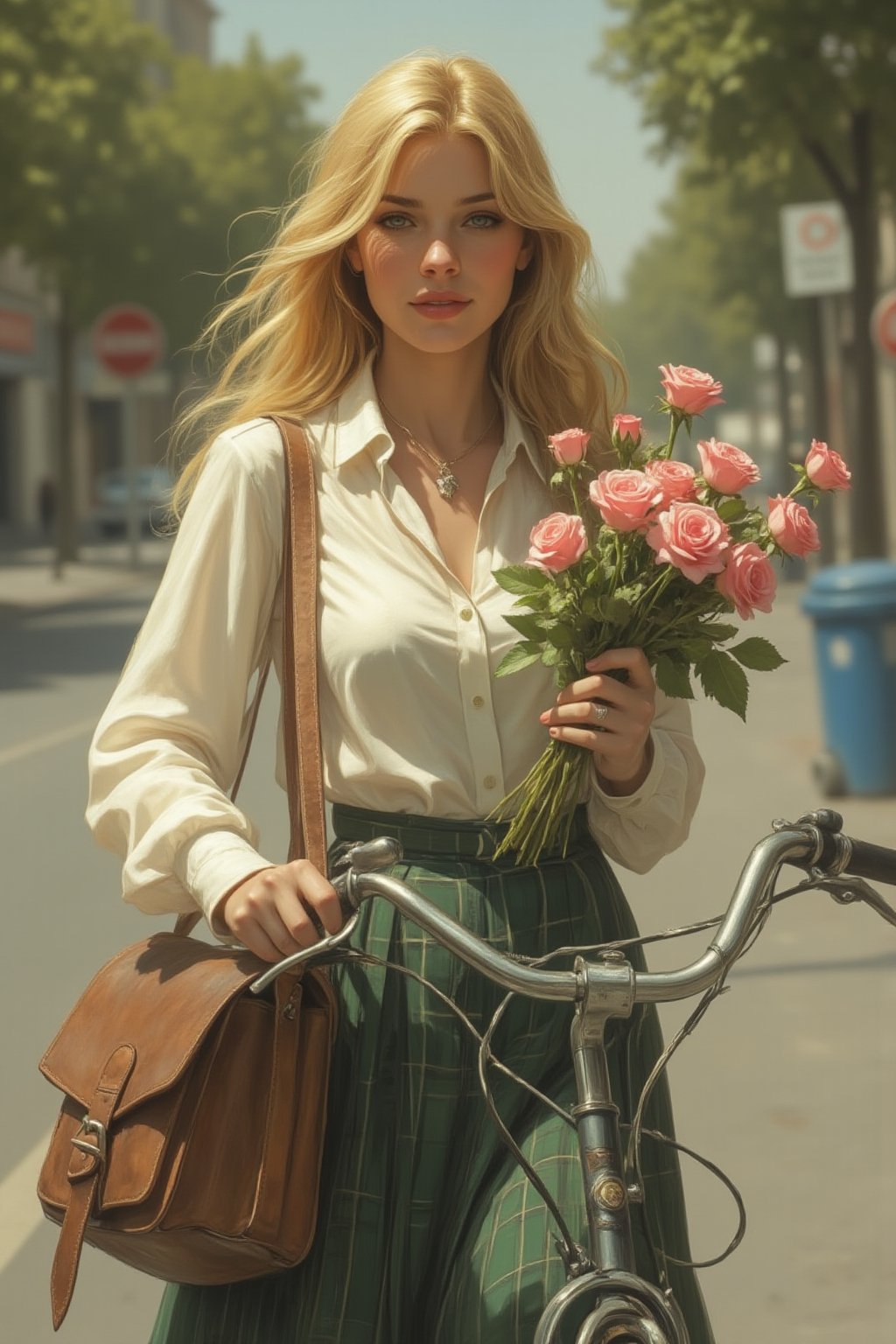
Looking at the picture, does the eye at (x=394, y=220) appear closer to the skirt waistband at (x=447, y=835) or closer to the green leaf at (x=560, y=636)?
the green leaf at (x=560, y=636)

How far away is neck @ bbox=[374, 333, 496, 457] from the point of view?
9.64ft

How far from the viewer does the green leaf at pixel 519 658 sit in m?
2.52

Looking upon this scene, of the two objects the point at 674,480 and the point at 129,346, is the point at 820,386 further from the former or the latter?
the point at 674,480

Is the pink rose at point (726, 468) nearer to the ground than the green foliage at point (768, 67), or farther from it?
nearer to the ground

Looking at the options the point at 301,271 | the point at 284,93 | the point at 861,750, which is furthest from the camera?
the point at 284,93

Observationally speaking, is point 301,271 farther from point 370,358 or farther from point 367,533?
point 367,533

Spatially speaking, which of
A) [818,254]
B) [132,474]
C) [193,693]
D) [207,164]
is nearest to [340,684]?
[193,693]

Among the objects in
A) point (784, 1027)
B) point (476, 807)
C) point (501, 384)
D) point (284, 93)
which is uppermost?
point (284, 93)

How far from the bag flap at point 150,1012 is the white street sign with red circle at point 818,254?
16.1 metres

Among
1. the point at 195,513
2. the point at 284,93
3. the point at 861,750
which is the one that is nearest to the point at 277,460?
the point at 195,513

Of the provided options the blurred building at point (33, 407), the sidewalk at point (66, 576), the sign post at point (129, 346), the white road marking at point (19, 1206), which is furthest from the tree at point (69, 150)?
the white road marking at point (19, 1206)

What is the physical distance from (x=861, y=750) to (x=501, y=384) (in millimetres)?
8269

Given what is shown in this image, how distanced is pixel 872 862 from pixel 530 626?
17.5 inches

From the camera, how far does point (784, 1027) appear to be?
644 cm
